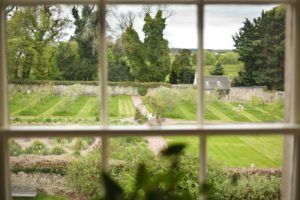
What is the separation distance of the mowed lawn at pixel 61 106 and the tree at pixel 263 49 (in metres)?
0.63

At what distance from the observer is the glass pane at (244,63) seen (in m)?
2.08

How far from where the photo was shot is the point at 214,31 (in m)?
2.07

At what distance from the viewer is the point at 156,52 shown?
2107 millimetres

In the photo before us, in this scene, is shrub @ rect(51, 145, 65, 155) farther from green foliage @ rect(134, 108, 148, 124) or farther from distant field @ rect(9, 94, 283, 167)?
green foliage @ rect(134, 108, 148, 124)

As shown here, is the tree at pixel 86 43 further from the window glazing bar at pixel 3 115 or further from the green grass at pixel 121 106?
the window glazing bar at pixel 3 115

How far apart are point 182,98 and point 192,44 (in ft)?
0.90

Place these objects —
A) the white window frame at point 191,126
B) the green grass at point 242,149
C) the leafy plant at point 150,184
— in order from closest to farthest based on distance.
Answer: the leafy plant at point 150,184, the white window frame at point 191,126, the green grass at point 242,149

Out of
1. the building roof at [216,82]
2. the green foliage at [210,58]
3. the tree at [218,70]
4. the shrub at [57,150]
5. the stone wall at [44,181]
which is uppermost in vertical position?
the green foliage at [210,58]

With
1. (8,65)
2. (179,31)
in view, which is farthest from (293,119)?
(8,65)

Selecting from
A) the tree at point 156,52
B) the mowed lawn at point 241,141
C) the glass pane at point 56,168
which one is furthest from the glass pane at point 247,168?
the glass pane at point 56,168

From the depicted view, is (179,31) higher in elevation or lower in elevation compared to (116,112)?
higher

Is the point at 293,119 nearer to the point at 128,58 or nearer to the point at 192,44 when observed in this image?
the point at 192,44

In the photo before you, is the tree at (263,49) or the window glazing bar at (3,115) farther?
the tree at (263,49)

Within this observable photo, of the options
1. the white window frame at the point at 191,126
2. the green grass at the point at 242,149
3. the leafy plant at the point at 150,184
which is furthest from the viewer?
the green grass at the point at 242,149
